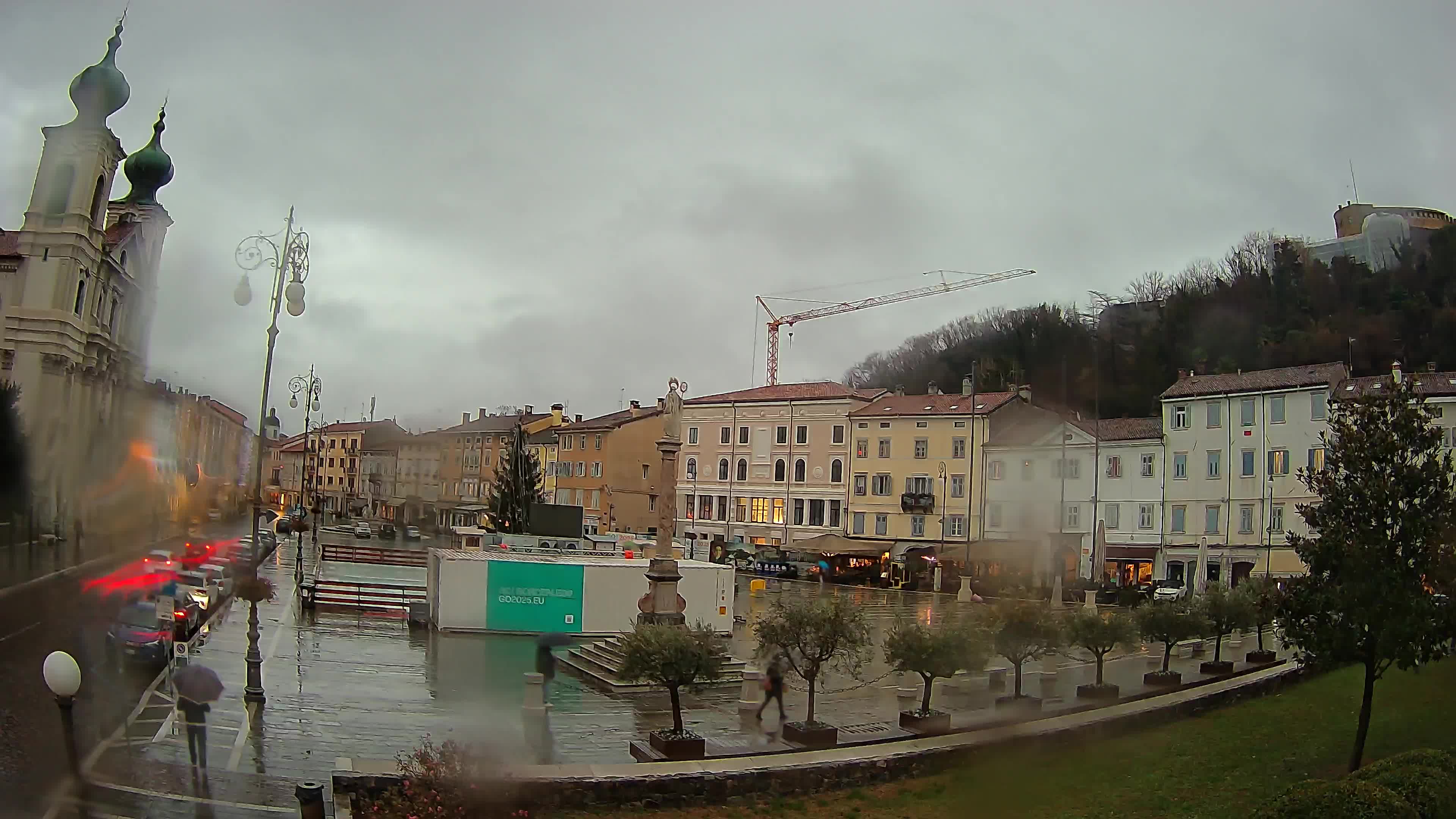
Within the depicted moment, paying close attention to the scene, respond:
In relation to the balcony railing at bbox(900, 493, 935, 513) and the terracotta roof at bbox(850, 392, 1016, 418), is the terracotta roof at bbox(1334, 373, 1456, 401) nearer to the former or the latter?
the terracotta roof at bbox(850, 392, 1016, 418)

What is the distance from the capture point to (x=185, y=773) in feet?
37.7

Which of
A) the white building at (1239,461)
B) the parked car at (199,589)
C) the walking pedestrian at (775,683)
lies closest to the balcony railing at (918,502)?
the white building at (1239,461)

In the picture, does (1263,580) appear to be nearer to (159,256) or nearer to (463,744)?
A: (463,744)

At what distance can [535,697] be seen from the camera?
16.9m

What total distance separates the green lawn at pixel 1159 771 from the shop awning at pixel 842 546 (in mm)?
39739

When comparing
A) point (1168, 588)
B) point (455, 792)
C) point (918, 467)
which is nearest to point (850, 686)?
point (455, 792)

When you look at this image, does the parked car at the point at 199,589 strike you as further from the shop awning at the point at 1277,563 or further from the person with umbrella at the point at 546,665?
the shop awning at the point at 1277,563

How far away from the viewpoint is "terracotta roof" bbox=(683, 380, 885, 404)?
208 feet

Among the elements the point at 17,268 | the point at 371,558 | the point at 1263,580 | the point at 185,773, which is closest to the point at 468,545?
the point at 371,558

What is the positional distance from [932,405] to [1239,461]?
58.0 ft

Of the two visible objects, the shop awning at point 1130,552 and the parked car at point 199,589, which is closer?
the parked car at point 199,589

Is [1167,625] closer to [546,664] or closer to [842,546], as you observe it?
[546,664]

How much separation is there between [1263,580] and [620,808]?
72.7 ft

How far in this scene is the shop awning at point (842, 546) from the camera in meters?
56.9
